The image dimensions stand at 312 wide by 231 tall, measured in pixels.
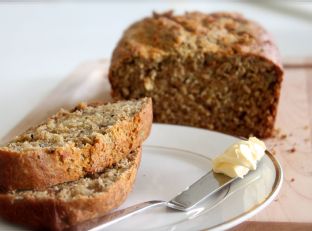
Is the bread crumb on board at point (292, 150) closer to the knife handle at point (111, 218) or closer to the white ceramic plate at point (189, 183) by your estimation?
the white ceramic plate at point (189, 183)

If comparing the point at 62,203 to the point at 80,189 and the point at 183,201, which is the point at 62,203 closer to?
the point at 80,189

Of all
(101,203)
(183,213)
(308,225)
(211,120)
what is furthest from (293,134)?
(101,203)

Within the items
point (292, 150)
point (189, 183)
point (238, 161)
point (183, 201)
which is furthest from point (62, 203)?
point (292, 150)

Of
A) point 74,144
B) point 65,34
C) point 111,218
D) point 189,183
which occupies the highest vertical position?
point 74,144

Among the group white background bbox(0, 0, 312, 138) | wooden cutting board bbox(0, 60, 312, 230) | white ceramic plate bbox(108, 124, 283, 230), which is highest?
white ceramic plate bbox(108, 124, 283, 230)

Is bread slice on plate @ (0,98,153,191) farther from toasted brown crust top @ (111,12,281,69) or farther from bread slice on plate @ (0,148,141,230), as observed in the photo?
toasted brown crust top @ (111,12,281,69)

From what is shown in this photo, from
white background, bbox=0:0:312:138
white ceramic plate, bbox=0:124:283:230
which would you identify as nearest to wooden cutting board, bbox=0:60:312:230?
white ceramic plate, bbox=0:124:283:230

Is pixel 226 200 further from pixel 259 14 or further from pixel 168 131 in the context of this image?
pixel 259 14
